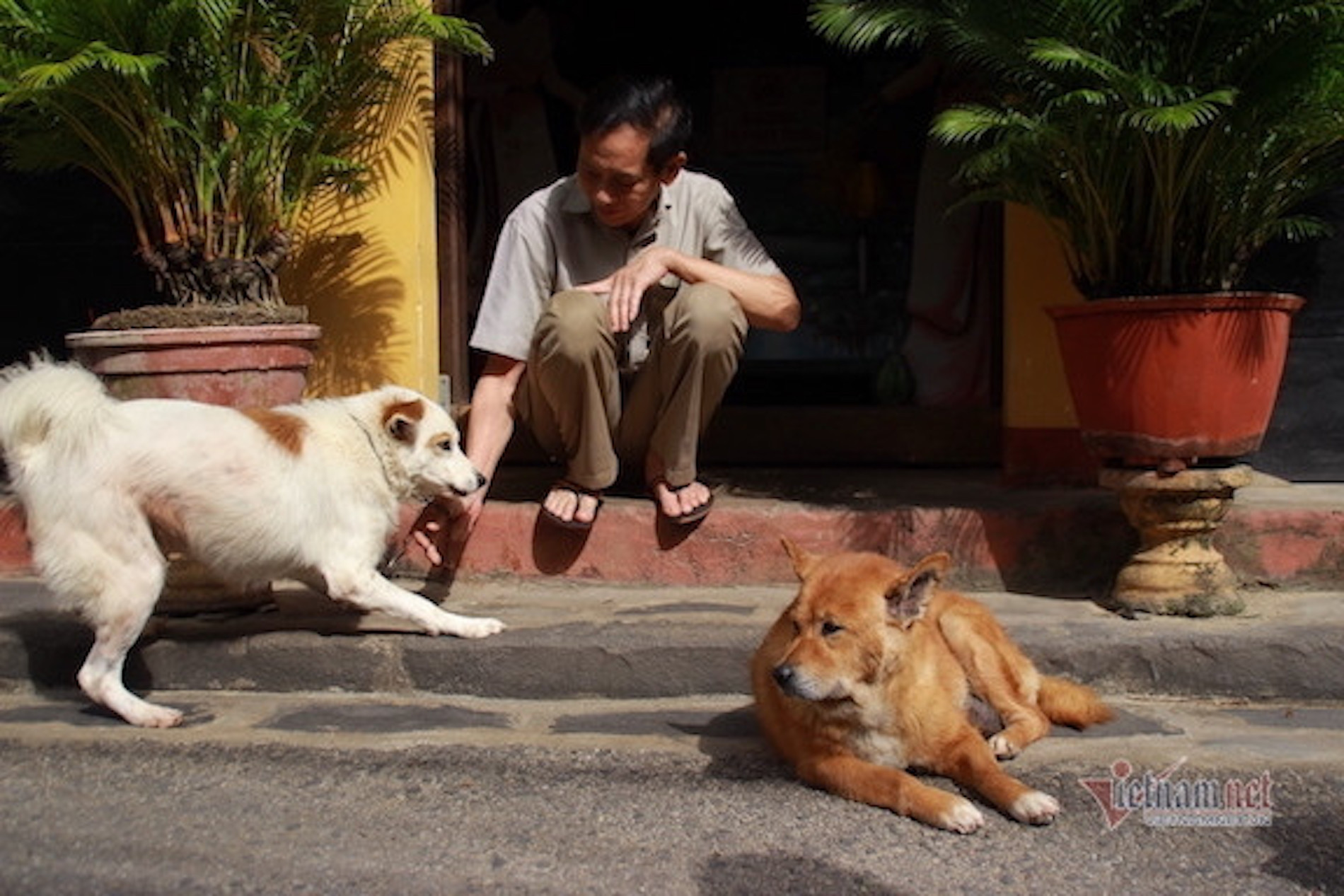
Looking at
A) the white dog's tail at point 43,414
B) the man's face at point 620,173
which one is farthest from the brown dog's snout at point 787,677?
the white dog's tail at point 43,414

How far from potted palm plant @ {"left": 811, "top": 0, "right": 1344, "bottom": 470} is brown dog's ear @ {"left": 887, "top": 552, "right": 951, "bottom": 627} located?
1.07 metres

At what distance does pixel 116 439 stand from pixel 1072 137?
9.06 ft

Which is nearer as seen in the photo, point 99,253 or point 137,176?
point 137,176

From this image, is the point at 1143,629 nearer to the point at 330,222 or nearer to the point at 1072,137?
the point at 1072,137

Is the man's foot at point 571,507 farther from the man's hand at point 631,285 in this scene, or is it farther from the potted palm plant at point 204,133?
the potted palm plant at point 204,133

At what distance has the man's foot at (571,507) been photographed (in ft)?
13.3

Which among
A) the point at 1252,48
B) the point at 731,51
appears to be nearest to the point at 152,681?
the point at 1252,48

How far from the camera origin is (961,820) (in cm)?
264

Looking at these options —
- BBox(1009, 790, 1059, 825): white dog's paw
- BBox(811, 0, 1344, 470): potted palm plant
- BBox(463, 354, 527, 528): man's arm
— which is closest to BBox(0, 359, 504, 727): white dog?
BBox(463, 354, 527, 528): man's arm

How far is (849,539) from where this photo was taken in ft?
13.3

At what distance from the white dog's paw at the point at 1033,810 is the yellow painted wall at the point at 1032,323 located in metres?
2.18

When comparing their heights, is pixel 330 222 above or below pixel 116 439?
above

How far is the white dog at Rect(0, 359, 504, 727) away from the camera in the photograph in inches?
130

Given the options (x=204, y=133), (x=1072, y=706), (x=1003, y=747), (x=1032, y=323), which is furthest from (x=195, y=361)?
(x=1032, y=323)
